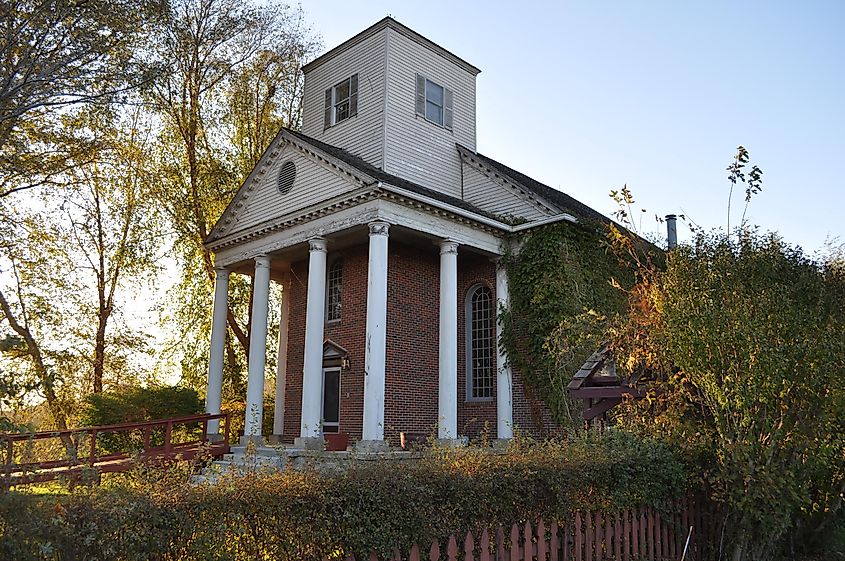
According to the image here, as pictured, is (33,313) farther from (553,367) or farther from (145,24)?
(553,367)

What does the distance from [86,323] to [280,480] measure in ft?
64.2

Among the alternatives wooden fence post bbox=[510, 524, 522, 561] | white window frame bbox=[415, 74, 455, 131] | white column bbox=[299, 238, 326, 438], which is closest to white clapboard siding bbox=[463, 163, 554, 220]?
white window frame bbox=[415, 74, 455, 131]

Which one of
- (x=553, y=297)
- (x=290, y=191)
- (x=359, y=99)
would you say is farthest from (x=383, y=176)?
(x=553, y=297)

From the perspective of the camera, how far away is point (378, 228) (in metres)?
15.1

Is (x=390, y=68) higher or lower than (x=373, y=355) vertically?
higher

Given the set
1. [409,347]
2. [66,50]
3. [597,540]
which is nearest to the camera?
[597,540]

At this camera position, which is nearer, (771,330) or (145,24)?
(771,330)

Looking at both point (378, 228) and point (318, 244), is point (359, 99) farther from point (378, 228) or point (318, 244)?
point (378, 228)

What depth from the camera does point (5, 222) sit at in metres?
18.4

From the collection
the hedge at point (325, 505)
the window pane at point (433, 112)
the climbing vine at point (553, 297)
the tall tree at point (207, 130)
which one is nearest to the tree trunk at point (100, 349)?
the tall tree at point (207, 130)

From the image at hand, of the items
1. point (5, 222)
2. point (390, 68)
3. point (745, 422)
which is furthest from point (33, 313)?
point (745, 422)

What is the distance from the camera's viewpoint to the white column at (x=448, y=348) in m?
15.4

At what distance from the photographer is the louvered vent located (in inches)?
721

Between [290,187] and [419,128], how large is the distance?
14.8ft
